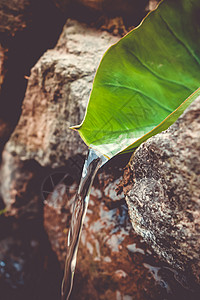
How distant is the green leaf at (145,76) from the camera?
810 millimetres

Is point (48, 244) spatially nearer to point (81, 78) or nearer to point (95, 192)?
point (95, 192)

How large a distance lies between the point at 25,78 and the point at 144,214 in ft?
4.15

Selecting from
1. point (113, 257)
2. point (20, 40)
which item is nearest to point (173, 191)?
point (113, 257)

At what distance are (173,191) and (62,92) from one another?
90cm

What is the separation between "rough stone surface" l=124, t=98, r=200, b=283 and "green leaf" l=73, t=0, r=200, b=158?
142 millimetres

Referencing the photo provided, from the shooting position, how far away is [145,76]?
91 cm

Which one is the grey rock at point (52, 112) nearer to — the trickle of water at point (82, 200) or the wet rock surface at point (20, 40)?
the wet rock surface at point (20, 40)

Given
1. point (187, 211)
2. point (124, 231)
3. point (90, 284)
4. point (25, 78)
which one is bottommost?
point (90, 284)

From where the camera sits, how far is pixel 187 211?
590 millimetres

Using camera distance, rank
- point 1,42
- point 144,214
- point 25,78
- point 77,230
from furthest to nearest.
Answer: point 25,78, point 1,42, point 77,230, point 144,214

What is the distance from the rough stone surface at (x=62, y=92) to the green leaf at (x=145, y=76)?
12.7 inches

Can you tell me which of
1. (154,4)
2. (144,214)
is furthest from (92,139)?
(154,4)

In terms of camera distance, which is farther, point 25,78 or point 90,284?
point 25,78

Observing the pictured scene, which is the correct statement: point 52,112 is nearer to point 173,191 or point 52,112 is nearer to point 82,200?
point 82,200
